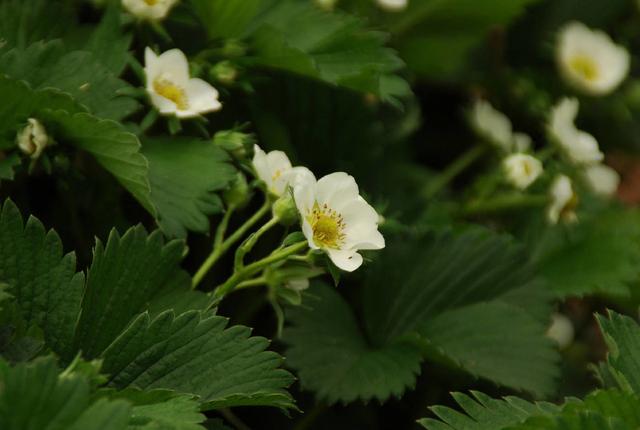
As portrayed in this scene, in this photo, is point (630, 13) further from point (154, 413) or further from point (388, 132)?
point (154, 413)

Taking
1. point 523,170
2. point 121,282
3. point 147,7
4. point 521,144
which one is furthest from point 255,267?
point 521,144

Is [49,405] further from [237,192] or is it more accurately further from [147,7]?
[147,7]

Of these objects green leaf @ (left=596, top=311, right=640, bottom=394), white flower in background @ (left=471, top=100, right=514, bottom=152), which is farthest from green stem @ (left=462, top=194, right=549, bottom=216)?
green leaf @ (left=596, top=311, right=640, bottom=394)

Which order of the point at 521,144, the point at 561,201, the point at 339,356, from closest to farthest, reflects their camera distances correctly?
the point at 339,356
the point at 561,201
the point at 521,144

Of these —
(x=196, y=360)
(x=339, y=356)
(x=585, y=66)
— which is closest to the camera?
(x=196, y=360)

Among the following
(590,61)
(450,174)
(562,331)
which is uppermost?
(590,61)

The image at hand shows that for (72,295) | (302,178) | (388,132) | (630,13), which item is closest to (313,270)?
(302,178)
